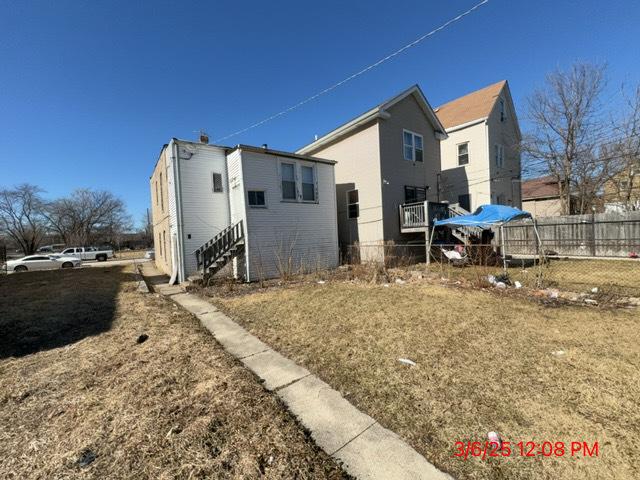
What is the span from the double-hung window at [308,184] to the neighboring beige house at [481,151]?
818 centimetres

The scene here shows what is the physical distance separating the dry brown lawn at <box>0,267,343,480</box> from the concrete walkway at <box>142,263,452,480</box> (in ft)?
0.50

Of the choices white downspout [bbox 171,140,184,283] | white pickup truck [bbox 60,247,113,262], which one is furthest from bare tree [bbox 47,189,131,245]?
white downspout [bbox 171,140,184,283]

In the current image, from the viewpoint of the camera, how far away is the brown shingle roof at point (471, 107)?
1725 centimetres

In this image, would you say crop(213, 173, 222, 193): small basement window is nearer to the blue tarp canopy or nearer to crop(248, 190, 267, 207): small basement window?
crop(248, 190, 267, 207): small basement window

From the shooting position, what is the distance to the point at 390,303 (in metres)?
6.19

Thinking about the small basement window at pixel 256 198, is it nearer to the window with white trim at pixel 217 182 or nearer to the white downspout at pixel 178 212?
the window with white trim at pixel 217 182

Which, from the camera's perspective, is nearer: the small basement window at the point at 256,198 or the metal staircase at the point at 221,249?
the metal staircase at the point at 221,249

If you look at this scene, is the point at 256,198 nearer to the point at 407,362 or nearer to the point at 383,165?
the point at 383,165

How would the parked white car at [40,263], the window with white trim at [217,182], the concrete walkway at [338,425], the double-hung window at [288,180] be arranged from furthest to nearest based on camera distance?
the parked white car at [40,263], the double-hung window at [288,180], the window with white trim at [217,182], the concrete walkway at [338,425]

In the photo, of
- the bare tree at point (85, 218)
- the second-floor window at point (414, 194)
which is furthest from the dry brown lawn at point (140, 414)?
the bare tree at point (85, 218)

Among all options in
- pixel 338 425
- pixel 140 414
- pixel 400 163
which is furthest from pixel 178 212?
pixel 400 163

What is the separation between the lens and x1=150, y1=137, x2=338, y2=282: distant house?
33.1 feet

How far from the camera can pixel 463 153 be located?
58.0ft

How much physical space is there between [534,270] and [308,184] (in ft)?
30.3
